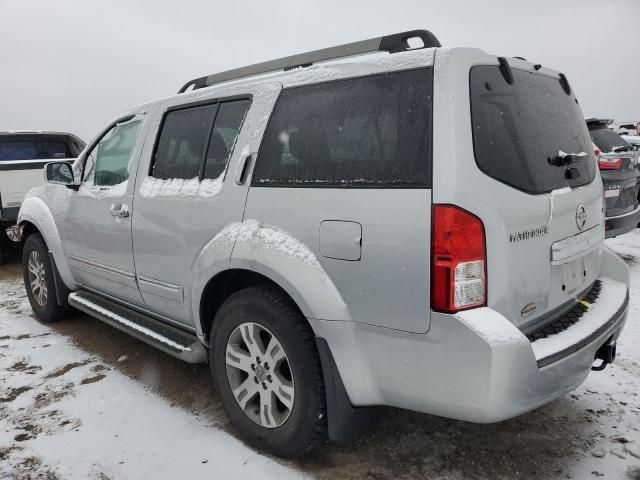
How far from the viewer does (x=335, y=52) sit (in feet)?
8.29

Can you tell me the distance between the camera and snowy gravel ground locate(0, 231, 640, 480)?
7.71 ft

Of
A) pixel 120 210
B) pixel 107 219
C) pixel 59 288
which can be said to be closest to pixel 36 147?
pixel 59 288

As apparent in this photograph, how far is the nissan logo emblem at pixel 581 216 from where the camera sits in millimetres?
2311

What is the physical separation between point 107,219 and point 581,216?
287 centimetres

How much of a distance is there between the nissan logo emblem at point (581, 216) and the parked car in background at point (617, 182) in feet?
11.3

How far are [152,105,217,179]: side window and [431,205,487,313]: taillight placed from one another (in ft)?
5.01

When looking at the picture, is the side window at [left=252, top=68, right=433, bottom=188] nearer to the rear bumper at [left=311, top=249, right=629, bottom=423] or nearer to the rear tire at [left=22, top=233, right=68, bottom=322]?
the rear bumper at [left=311, top=249, right=629, bottom=423]

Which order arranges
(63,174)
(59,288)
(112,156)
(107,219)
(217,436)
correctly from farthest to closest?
Result: (59,288)
(63,174)
(112,156)
(107,219)
(217,436)

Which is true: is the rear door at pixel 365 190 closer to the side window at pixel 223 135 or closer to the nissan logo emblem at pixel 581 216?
the side window at pixel 223 135

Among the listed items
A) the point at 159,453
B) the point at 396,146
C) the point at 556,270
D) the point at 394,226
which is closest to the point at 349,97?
the point at 396,146

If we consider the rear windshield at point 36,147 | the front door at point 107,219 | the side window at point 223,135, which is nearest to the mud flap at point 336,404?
the side window at point 223,135

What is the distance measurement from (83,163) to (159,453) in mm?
2417

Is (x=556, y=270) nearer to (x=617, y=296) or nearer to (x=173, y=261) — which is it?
(x=617, y=296)

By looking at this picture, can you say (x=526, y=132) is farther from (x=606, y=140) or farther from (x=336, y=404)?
(x=606, y=140)
